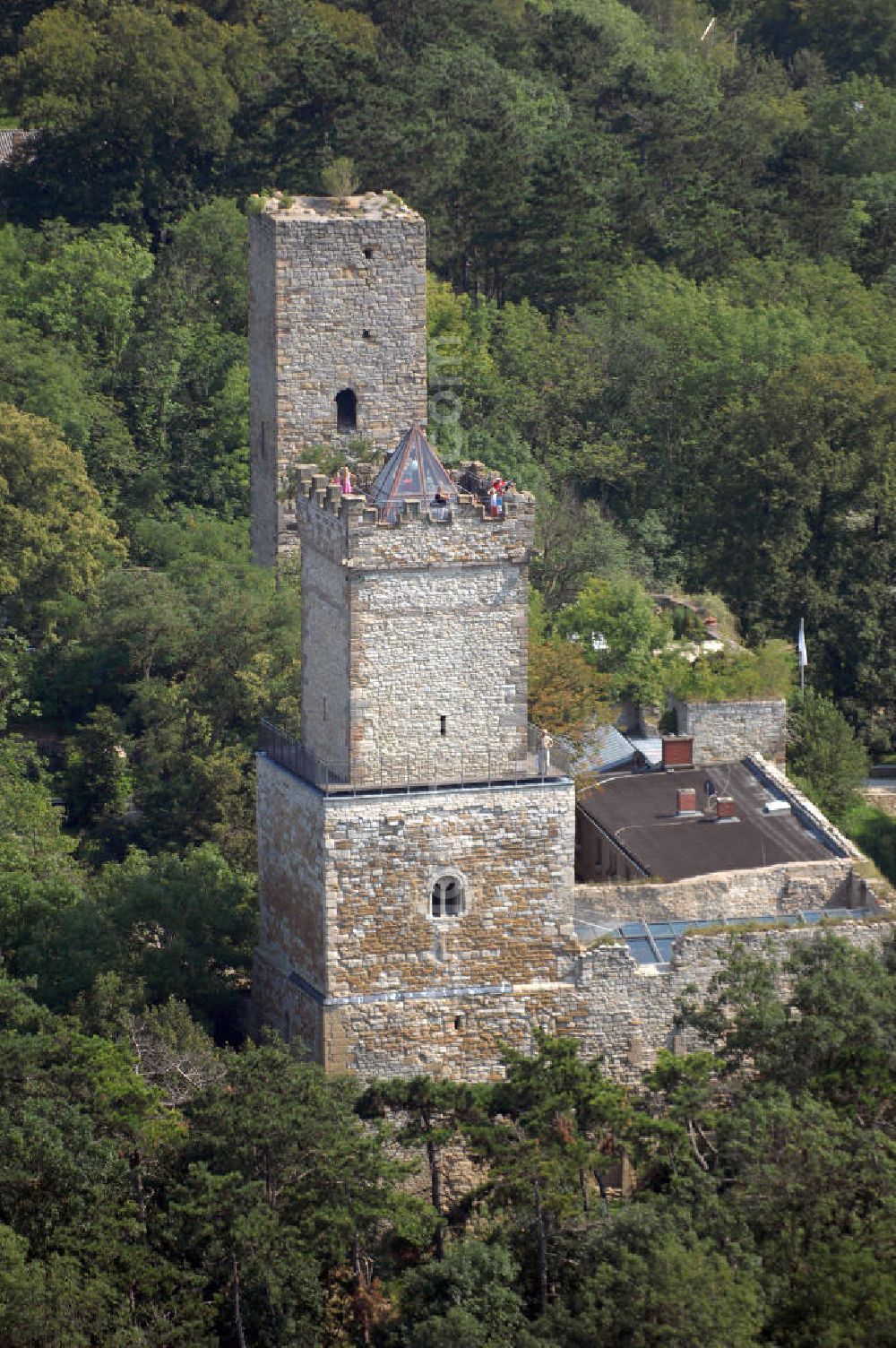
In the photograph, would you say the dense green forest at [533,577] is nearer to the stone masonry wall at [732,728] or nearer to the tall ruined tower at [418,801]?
the stone masonry wall at [732,728]

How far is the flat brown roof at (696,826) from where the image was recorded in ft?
157

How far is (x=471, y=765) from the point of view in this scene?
4319 centimetres

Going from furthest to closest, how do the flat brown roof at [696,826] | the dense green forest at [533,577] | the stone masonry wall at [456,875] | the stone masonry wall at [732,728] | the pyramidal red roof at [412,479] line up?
the stone masonry wall at [732,728] < the flat brown roof at [696,826] < the pyramidal red roof at [412,479] < the stone masonry wall at [456,875] < the dense green forest at [533,577]

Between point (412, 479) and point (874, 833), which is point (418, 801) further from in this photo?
point (874, 833)

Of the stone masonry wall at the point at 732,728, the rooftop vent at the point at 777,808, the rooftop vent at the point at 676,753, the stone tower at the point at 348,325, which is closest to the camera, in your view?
the rooftop vent at the point at 777,808

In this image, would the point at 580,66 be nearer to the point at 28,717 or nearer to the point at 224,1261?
the point at 28,717

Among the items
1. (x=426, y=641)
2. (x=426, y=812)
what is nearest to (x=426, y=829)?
(x=426, y=812)

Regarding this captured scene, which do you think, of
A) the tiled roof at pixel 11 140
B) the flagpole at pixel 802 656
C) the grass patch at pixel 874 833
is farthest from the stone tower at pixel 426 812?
the tiled roof at pixel 11 140

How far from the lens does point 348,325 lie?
5662cm

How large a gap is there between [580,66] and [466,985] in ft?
137

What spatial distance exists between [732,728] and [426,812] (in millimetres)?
10774

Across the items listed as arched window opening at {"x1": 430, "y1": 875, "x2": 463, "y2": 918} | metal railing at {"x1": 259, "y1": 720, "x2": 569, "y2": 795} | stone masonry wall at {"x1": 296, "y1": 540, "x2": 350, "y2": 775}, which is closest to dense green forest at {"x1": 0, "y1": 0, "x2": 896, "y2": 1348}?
arched window opening at {"x1": 430, "y1": 875, "x2": 463, "y2": 918}

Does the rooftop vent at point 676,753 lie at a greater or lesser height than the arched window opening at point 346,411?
lesser

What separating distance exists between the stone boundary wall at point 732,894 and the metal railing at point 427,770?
282 centimetres
